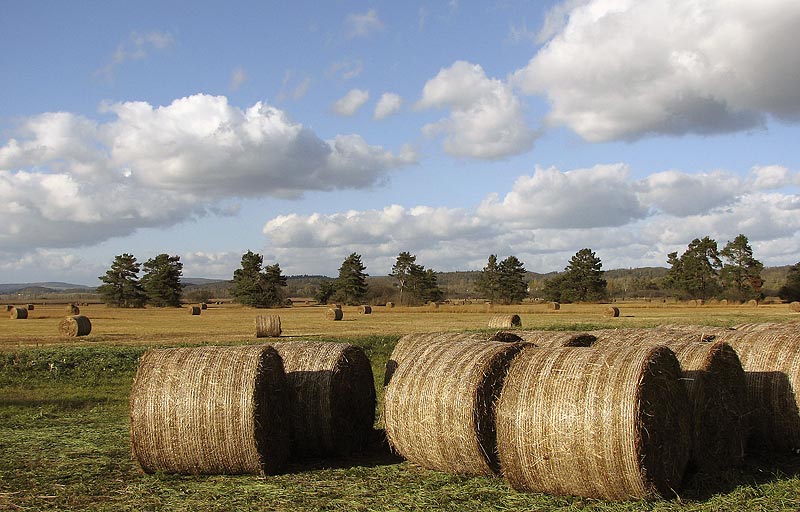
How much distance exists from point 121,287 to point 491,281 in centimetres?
5281

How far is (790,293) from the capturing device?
8488 centimetres

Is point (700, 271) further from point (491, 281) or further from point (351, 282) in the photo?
point (351, 282)

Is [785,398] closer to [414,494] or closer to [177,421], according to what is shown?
[414,494]

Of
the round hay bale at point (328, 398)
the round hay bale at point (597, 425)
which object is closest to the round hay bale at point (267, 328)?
the round hay bale at point (328, 398)

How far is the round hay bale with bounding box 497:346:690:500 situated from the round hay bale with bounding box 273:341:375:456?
275cm

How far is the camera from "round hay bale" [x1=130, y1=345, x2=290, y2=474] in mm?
8977

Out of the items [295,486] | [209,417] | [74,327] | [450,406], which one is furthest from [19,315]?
[450,406]

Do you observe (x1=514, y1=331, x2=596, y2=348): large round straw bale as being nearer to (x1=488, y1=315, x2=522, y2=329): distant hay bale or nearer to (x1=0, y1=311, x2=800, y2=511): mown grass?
(x1=0, y1=311, x2=800, y2=511): mown grass

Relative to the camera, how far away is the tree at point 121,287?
317 feet

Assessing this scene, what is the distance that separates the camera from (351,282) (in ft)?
336

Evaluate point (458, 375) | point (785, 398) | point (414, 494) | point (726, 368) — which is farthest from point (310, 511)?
point (785, 398)

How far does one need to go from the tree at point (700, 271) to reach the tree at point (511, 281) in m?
23.2

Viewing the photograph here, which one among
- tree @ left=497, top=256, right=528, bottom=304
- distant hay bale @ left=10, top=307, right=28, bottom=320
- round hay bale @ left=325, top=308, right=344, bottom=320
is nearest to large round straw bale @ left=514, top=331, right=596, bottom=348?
round hay bale @ left=325, top=308, right=344, bottom=320

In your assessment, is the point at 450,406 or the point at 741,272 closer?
the point at 450,406
